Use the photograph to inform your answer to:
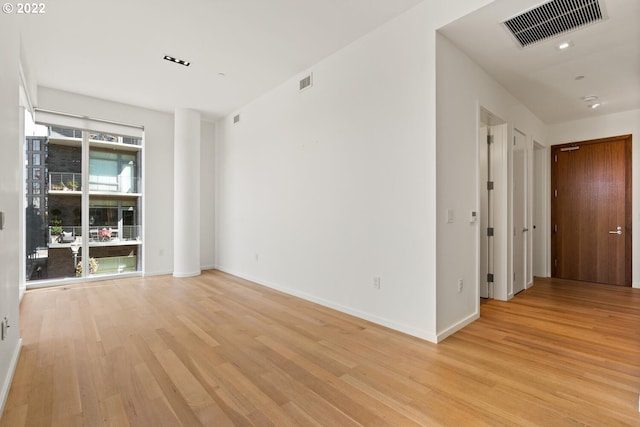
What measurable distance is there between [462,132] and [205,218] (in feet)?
17.2

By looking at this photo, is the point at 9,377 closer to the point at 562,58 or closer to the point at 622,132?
the point at 562,58

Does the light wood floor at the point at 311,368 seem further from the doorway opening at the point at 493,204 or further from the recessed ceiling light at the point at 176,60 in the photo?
the recessed ceiling light at the point at 176,60

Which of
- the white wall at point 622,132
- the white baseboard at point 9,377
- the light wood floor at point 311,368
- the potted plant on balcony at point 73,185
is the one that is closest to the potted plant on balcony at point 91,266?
the potted plant on balcony at point 73,185

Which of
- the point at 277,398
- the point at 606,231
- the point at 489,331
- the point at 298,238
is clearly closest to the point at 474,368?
the point at 489,331

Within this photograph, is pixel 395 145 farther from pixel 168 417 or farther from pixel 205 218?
pixel 205 218

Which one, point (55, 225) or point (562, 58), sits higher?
point (562, 58)

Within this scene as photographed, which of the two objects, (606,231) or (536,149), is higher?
(536,149)

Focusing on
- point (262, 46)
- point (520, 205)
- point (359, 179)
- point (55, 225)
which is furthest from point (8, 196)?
point (520, 205)

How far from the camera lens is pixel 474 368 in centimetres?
232

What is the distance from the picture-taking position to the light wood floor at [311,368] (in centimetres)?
180

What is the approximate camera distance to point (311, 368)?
2328 millimetres

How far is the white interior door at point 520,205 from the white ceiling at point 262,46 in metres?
0.70

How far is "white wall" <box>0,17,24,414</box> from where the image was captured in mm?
2025

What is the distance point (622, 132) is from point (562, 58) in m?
2.92
